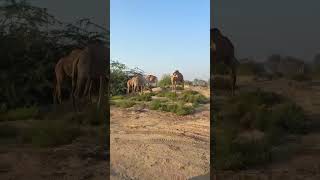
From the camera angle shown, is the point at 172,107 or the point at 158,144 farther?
the point at 172,107

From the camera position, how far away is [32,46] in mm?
4816

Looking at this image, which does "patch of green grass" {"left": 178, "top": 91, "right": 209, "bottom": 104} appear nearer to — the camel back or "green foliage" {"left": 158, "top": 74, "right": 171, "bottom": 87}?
"green foliage" {"left": 158, "top": 74, "right": 171, "bottom": 87}

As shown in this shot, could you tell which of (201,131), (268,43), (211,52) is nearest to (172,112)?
(201,131)

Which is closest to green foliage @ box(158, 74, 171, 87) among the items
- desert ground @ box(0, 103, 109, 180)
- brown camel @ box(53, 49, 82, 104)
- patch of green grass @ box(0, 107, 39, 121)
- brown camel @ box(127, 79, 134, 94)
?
brown camel @ box(127, 79, 134, 94)

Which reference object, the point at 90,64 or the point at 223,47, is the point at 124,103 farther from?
the point at 223,47

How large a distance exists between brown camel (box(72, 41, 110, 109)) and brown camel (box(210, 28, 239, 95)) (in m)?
1.21

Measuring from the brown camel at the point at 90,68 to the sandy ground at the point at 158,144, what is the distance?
122 cm

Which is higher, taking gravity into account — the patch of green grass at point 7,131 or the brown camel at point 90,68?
the brown camel at point 90,68

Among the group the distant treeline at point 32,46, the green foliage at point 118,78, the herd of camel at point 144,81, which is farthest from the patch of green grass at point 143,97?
the distant treeline at point 32,46

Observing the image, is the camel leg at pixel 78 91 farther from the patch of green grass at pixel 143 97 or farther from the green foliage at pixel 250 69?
the patch of green grass at pixel 143 97

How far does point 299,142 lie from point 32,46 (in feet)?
10.1

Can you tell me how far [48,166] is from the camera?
4594mm

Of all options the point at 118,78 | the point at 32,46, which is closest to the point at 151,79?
the point at 118,78

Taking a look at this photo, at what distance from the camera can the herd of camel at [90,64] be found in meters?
4.80
